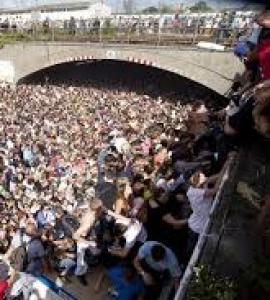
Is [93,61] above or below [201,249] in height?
below

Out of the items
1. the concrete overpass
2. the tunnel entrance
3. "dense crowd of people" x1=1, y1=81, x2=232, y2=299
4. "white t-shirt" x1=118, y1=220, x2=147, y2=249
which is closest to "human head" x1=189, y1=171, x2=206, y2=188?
"dense crowd of people" x1=1, y1=81, x2=232, y2=299

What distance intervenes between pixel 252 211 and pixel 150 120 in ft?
53.3

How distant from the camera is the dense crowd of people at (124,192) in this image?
6984mm

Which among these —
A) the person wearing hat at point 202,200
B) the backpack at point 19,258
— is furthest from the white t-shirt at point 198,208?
the backpack at point 19,258

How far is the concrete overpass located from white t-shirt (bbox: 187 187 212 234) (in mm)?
18547

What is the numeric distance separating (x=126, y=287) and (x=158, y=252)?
111 centimetres

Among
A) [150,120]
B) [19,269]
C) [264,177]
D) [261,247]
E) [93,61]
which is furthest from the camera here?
[93,61]

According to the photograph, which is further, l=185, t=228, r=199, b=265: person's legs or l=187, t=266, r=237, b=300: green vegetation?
l=185, t=228, r=199, b=265: person's legs

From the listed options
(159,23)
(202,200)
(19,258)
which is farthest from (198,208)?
(159,23)

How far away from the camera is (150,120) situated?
71.5 ft

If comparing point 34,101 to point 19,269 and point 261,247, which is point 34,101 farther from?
point 261,247

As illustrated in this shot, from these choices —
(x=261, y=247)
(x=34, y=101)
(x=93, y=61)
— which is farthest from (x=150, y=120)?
(x=261, y=247)

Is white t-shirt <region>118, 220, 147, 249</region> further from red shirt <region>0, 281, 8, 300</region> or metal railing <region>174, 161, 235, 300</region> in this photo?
red shirt <region>0, 281, 8, 300</region>

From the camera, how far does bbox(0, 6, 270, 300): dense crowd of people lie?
6984 millimetres
